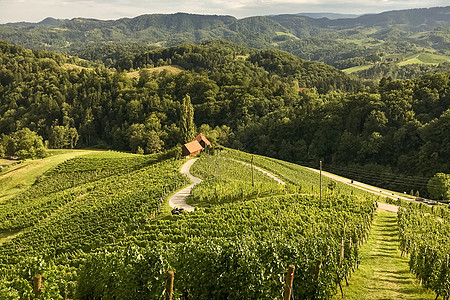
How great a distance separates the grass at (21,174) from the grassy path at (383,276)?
57.5 m

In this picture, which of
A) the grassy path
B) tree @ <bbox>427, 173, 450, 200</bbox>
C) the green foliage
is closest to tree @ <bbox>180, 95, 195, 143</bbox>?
the green foliage

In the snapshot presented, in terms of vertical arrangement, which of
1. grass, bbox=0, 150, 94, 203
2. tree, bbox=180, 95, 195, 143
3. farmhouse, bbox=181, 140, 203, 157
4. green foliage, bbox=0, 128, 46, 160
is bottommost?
grass, bbox=0, 150, 94, 203

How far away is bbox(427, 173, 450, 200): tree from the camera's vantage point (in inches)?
2190

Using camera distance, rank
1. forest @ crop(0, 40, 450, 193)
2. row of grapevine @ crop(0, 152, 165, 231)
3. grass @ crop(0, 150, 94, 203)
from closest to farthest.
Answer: row of grapevine @ crop(0, 152, 165, 231)
grass @ crop(0, 150, 94, 203)
forest @ crop(0, 40, 450, 193)

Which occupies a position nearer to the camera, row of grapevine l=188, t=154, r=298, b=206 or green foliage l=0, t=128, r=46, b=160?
row of grapevine l=188, t=154, r=298, b=206

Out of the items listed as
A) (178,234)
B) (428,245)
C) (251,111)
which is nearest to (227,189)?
(178,234)

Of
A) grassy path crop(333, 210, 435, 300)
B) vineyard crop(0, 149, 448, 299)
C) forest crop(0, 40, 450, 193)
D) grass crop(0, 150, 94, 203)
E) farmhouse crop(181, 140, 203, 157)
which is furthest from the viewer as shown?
forest crop(0, 40, 450, 193)

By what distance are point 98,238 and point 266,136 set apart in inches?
2994

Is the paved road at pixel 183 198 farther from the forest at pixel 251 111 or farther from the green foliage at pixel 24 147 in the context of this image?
the green foliage at pixel 24 147

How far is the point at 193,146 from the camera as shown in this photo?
220 feet

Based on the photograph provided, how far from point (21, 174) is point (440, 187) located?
78.8m

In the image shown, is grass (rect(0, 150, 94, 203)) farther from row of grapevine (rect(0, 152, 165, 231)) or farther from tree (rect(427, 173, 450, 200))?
tree (rect(427, 173, 450, 200))

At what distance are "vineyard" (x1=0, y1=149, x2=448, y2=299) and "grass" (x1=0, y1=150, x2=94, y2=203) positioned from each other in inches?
105

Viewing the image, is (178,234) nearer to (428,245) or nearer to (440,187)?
(428,245)
